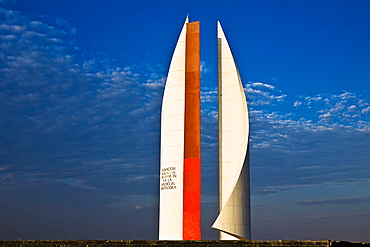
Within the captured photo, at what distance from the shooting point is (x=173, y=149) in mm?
23484

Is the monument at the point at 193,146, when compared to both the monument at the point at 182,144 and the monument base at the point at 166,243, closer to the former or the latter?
the monument at the point at 182,144

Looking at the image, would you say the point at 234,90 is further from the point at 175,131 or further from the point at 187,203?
the point at 187,203

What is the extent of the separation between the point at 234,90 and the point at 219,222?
5.76 meters

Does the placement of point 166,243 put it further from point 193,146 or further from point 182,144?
point 182,144

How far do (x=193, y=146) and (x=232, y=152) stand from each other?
5.49ft

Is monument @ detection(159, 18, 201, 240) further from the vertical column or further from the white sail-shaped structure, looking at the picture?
the white sail-shaped structure

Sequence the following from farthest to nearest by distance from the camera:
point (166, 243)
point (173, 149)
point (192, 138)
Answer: point (173, 149), point (192, 138), point (166, 243)

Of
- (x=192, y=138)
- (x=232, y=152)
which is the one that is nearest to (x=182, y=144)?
(x=192, y=138)

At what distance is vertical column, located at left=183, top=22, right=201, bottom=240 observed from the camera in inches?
892

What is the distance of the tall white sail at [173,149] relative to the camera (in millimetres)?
23016

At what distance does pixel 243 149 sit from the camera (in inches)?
883

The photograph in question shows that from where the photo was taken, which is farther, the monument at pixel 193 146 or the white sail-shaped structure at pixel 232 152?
the monument at pixel 193 146

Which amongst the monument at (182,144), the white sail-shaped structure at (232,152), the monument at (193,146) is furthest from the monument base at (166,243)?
the monument at (182,144)

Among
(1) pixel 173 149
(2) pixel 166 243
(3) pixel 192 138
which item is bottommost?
(2) pixel 166 243
